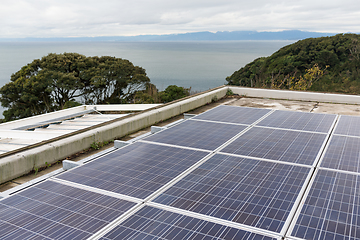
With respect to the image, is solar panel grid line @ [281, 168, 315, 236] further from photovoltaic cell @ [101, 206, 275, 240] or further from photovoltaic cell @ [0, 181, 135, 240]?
photovoltaic cell @ [0, 181, 135, 240]

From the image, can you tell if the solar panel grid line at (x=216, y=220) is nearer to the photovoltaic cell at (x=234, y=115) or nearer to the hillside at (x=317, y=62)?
the photovoltaic cell at (x=234, y=115)

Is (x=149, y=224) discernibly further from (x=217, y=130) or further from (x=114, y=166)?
(x=217, y=130)

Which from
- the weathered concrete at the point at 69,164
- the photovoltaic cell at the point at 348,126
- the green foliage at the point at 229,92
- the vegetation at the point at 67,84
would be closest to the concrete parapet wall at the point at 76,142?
the weathered concrete at the point at 69,164

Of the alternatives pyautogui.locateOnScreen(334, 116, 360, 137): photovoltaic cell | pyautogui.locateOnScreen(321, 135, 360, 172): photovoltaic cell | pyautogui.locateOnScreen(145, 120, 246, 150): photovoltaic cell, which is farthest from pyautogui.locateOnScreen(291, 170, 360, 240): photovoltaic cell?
pyautogui.locateOnScreen(334, 116, 360, 137): photovoltaic cell

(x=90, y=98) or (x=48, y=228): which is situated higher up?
(x=48, y=228)

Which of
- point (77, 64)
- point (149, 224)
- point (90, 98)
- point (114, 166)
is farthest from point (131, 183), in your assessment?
point (90, 98)

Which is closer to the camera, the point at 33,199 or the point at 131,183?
the point at 33,199

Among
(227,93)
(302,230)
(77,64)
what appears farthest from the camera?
(77,64)

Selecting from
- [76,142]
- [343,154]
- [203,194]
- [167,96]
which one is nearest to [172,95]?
[167,96]
